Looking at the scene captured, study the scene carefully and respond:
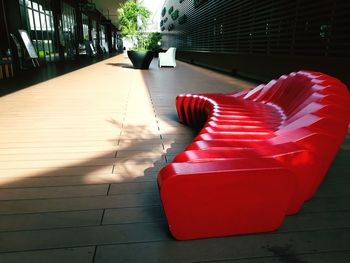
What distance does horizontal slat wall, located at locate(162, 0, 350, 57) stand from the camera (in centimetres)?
482

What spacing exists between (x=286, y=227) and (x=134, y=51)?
34.0 ft

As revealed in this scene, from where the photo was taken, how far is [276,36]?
698cm

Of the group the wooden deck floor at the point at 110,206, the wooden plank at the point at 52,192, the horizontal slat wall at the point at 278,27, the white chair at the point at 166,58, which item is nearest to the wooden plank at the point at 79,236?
the wooden deck floor at the point at 110,206

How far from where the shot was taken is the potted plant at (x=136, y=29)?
36.9 feet

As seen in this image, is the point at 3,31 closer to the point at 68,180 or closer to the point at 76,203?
the point at 68,180

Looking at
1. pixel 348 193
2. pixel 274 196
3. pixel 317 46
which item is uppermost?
pixel 317 46

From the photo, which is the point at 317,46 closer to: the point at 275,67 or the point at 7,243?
the point at 275,67

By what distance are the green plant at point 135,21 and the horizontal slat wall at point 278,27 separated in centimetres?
287

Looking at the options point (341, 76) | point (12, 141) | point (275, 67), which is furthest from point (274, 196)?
point (275, 67)

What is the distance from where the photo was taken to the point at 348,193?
6.31 ft

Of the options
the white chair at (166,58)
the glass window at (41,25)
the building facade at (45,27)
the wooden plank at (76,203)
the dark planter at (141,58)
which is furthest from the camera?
the white chair at (166,58)

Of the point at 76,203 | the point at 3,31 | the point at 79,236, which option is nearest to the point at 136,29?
the point at 3,31

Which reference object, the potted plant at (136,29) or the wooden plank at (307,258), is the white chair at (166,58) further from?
the wooden plank at (307,258)

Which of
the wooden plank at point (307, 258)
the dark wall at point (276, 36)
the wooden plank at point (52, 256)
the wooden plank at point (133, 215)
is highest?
the dark wall at point (276, 36)
